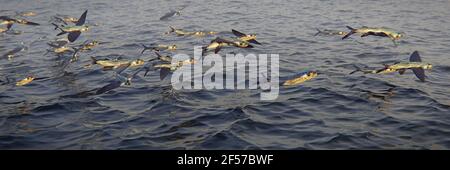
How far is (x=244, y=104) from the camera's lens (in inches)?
428

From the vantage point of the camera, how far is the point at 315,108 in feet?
34.7

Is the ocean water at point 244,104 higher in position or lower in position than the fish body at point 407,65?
lower

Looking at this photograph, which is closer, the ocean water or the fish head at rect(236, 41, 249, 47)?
the ocean water

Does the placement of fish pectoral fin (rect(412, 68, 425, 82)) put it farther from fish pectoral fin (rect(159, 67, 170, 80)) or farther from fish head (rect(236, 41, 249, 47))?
fish pectoral fin (rect(159, 67, 170, 80))

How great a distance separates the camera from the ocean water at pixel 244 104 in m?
8.66

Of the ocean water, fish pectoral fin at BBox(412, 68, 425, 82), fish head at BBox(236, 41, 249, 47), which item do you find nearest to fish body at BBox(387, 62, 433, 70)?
fish pectoral fin at BBox(412, 68, 425, 82)

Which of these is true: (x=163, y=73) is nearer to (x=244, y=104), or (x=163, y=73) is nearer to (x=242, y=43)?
(x=242, y=43)

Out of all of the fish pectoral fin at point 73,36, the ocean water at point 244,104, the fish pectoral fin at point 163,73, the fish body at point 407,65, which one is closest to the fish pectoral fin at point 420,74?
the fish body at point 407,65

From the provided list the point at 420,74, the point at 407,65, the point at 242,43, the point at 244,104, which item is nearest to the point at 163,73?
the point at 242,43

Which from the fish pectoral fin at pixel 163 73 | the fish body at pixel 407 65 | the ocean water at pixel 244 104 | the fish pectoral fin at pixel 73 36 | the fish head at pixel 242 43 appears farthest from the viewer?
the fish pectoral fin at pixel 73 36

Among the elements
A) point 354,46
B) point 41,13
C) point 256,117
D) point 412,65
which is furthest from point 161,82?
point 41,13

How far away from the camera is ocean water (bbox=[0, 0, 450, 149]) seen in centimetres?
866

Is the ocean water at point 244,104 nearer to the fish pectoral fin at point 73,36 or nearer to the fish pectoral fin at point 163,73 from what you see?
the fish pectoral fin at point 163,73

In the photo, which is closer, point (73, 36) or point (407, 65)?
point (407, 65)
